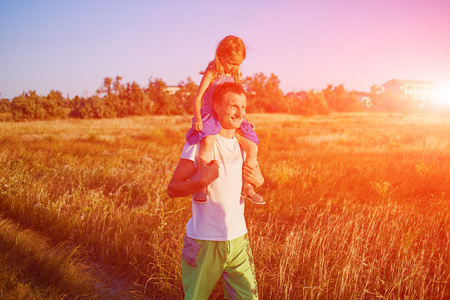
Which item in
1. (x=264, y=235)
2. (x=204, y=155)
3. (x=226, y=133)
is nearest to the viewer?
(x=204, y=155)

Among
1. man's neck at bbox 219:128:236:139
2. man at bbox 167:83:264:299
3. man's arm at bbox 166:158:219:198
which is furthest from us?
man's neck at bbox 219:128:236:139

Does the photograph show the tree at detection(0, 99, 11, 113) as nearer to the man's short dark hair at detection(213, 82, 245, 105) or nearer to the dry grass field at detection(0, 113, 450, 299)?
the dry grass field at detection(0, 113, 450, 299)

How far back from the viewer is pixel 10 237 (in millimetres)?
3668

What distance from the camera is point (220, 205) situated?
74.2 inches

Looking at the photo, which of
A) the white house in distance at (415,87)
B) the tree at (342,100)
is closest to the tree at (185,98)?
the tree at (342,100)

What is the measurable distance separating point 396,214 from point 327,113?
2256 inches

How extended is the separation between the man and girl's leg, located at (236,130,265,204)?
22 centimetres

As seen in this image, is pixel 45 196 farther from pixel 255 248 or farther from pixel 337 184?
pixel 337 184

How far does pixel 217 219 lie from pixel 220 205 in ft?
0.28

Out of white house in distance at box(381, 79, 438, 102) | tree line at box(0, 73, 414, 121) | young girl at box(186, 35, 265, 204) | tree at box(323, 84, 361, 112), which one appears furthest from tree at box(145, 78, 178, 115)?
white house in distance at box(381, 79, 438, 102)

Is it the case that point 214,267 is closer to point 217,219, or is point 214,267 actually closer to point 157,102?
point 217,219

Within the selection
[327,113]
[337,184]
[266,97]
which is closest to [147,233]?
[337,184]

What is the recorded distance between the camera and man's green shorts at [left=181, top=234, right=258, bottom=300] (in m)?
1.87

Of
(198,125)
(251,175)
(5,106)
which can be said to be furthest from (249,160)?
(5,106)
